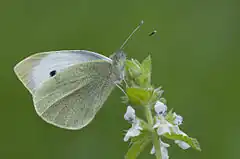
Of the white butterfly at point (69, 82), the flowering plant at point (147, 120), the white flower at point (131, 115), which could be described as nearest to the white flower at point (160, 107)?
the flowering plant at point (147, 120)

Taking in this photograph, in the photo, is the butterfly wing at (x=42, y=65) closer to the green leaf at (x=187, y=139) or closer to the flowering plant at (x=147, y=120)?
the flowering plant at (x=147, y=120)

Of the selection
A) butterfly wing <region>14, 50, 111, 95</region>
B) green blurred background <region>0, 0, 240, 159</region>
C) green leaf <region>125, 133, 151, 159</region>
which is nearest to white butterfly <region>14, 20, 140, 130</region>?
butterfly wing <region>14, 50, 111, 95</region>

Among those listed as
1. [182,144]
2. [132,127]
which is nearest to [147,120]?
[132,127]

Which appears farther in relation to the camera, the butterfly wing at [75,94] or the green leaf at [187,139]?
the butterfly wing at [75,94]

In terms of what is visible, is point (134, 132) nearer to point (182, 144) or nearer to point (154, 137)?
point (154, 137)

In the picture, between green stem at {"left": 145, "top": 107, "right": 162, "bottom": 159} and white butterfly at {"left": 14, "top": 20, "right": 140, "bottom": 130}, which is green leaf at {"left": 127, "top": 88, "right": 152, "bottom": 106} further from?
white butterfly at {"left": 14, "top": 20, "right": 140, "bottom": 130}

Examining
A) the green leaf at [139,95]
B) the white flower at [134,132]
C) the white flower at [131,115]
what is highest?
the green leaf at [139,95]

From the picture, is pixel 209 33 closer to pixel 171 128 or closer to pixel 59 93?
pixel 59 93

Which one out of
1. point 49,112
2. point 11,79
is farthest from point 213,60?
point 49,112
